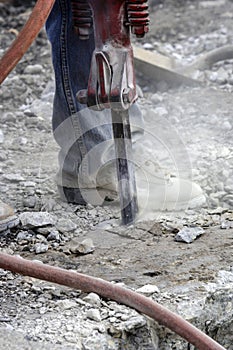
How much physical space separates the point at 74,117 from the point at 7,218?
0.49 m

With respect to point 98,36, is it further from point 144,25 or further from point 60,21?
point 60,21

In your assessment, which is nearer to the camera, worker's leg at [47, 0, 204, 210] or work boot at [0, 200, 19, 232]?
work boot at [0, 200, 19, 232]

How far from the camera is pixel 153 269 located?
8.39 ft

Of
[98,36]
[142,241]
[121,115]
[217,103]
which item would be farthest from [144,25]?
[217,103]

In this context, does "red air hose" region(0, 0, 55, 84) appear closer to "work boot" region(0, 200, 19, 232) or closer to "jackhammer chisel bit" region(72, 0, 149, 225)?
"jackhammer chisel bit" region(72, 0, 149, 225)

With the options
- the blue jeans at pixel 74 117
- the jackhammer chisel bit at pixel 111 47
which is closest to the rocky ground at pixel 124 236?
the blue jeans at pixel 74 117

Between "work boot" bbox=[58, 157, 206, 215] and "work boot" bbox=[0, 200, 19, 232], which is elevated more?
"work boot" bbox=[0, 200, 19, 232]

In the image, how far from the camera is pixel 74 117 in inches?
117

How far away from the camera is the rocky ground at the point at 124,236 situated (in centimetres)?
224

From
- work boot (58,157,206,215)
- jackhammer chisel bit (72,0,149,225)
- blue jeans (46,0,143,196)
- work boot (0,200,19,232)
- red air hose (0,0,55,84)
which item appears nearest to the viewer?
red air hose (0,0,55,84)

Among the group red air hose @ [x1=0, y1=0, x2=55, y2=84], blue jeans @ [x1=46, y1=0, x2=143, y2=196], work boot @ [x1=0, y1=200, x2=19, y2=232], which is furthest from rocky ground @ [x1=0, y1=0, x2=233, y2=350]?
red air hose @ [x1=0, y1=0, x2=55, y2=84]

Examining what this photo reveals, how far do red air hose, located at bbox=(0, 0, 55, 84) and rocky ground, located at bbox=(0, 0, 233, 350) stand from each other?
2.37ft

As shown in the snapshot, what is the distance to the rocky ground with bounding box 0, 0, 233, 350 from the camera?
7.35 ft

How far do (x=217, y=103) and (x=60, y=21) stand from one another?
150 cm
